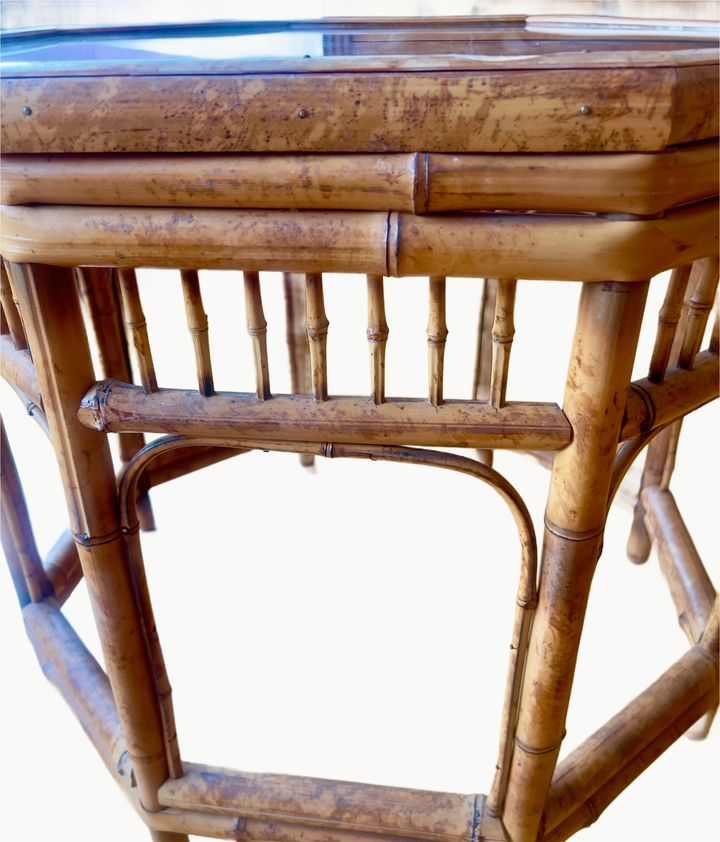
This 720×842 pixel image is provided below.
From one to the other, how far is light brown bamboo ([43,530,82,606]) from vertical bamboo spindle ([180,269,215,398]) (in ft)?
2.90

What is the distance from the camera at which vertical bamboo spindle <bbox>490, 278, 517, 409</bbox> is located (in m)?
0.74

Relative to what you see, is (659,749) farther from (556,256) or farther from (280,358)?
(280,358)

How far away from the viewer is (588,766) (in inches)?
45.4

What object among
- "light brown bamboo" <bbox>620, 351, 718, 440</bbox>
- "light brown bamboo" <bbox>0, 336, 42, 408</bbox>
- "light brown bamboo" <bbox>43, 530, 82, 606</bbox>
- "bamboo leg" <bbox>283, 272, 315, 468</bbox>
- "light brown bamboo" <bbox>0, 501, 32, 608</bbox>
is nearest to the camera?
"light brown bamboo" <bbox>620, 351, 718, 440</bbox>

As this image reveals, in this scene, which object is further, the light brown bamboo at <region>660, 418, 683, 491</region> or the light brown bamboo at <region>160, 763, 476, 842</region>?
the light brown bamboo at <region>660, 418, 683, 491</region>

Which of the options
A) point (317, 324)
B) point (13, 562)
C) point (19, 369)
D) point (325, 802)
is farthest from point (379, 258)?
point (13, 562)

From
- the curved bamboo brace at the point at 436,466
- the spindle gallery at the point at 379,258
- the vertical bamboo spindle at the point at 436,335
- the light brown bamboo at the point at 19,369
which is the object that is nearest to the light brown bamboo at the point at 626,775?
the spindle gallery at the point at 379,258

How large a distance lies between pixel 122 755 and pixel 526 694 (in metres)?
0.67

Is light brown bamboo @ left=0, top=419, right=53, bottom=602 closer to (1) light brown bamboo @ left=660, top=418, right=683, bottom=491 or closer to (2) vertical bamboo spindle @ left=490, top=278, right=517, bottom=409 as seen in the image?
(2) vertical bamboo spindle @ left=490, top=278, right=517, bottom=409

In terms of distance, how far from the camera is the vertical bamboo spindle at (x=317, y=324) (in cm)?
78

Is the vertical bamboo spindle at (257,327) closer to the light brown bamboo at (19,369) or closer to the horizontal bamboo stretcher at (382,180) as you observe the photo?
the horizontal bamboo stretcher at (382,180)

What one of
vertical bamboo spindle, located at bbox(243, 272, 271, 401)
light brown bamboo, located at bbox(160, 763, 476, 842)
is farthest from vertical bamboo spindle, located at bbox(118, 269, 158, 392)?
light brown bamboo, located at bbox(160, 763, 476, 842)

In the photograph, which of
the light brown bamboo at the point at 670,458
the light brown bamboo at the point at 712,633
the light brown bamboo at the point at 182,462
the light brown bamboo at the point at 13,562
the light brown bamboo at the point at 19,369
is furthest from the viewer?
the light brown bamboo at the point at 182,462

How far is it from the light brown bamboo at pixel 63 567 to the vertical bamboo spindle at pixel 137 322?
84 cm
